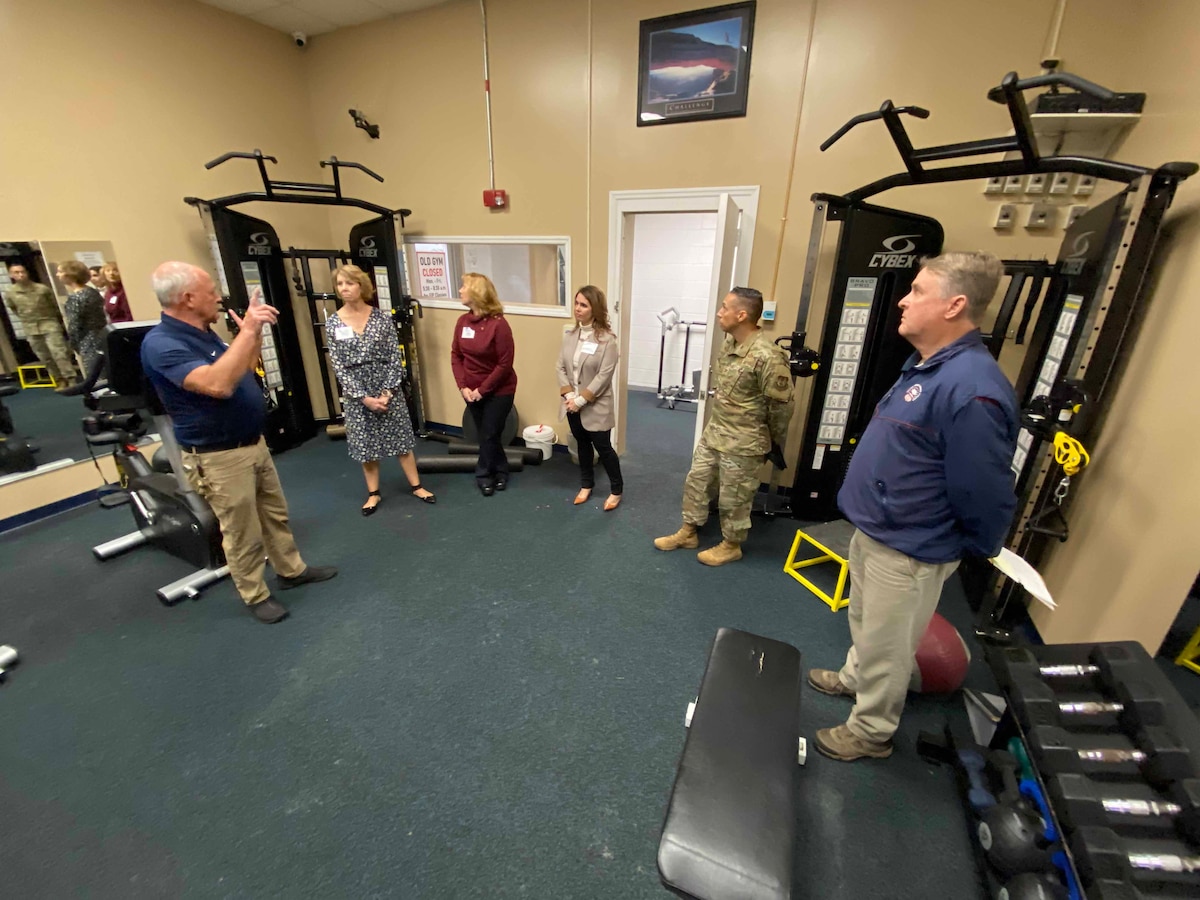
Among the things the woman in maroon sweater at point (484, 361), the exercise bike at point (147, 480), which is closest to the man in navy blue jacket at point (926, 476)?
the woman in maroon sweater at point (484, 361)

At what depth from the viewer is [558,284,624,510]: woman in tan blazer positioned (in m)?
2.93

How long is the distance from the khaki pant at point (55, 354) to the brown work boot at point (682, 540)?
142 inches

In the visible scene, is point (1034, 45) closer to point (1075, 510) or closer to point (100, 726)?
point (1075, 510)

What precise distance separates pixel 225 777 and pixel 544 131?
392cm

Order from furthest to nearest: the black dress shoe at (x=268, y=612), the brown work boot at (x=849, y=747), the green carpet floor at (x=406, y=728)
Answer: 1. the black dress shoe at (x=268, y=612)
2. the brown work boot at (x=849, y=747)
3. the green carpet floor at (x=406, y=728)

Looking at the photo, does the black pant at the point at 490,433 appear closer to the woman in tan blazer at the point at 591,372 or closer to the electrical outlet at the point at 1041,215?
the woman in tan blazer at the point at 591,372

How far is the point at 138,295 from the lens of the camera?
335 cm

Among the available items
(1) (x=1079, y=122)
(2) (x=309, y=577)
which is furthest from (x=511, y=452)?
(1) (x=1079, y=122)

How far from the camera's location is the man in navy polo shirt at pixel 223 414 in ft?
5.77

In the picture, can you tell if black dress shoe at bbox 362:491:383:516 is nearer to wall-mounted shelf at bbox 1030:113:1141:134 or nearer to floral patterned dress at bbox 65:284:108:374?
floral patterned dress at bbox 65:284:108:374

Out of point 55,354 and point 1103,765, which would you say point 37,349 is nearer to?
point 55,354

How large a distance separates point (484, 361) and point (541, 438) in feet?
3.09

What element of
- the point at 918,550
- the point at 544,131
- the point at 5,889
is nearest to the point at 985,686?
the point at 918,550

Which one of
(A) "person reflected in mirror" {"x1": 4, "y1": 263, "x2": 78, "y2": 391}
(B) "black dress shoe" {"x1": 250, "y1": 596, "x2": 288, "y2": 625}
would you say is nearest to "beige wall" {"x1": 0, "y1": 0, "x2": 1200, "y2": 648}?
(A) "person reflected in mirror" {"x1": 4, "y1": 263, "x2": 78, "y2": 391}
